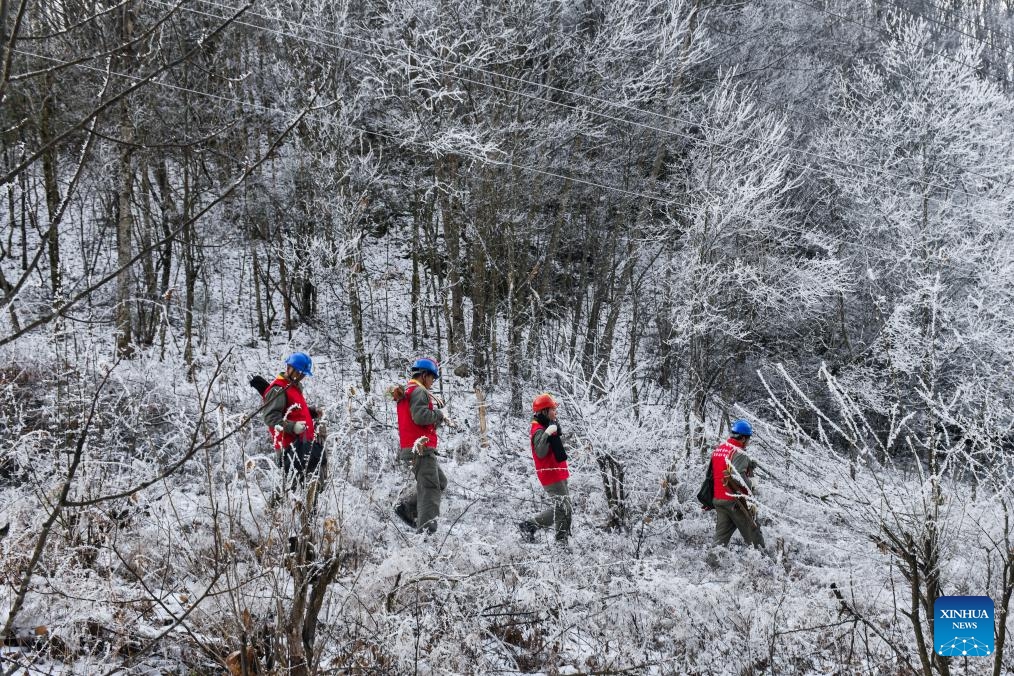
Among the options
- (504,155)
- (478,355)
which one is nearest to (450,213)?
(504,155)

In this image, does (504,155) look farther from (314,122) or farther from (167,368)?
(167,368)

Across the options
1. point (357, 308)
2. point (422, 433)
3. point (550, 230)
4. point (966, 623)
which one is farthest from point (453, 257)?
point (966, 623)

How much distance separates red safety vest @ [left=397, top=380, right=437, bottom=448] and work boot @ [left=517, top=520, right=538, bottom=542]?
1357 millimetres

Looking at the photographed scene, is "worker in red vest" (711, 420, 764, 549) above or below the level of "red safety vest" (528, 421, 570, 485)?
below

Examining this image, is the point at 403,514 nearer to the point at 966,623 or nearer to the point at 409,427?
the point at 409,427

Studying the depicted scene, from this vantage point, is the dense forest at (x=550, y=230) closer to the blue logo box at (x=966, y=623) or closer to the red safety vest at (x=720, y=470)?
the red safety vest at (x=720, y=470)

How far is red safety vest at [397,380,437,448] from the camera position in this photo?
637cm

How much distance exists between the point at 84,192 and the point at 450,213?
7.77 m

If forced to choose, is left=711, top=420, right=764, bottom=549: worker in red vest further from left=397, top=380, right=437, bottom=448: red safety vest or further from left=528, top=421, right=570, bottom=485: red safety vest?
left=397, top=380, right=437, bottom=448: red safety vest

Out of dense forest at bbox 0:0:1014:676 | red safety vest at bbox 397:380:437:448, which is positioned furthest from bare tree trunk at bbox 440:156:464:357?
red safety vest at bbox 397:380:437:448

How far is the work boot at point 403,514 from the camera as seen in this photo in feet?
22.5

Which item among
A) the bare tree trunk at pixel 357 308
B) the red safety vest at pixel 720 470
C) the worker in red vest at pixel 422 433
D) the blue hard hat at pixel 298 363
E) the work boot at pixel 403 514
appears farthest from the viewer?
the bare tree trunk at pixel 357 308

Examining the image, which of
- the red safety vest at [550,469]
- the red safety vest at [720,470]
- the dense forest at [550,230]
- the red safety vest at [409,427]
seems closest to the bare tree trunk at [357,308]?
the dense forest at [550,230]

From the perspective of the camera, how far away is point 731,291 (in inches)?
557
